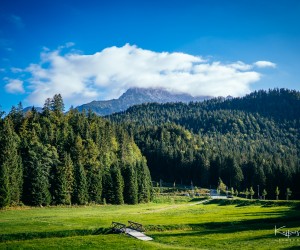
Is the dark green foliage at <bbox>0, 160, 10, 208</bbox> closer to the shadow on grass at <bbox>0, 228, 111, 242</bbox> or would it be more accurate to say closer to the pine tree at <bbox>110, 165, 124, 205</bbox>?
the pine tree at <bbox>110, 165, 124, 205</bbox>

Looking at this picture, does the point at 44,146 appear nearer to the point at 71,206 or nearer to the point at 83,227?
the point at 71,206

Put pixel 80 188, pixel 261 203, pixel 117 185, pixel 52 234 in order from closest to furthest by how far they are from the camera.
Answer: pixel 52 234, pixel 80 188, pixel 261 203, pixel 117 185

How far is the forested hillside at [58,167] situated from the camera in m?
101

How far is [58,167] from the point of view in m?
112

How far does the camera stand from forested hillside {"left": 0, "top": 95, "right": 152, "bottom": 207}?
330 feet

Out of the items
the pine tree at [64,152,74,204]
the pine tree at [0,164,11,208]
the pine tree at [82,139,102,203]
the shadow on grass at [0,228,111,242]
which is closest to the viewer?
the shadow on grass at [0,228,111,242]

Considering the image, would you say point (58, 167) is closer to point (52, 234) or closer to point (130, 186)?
point (130, 186)

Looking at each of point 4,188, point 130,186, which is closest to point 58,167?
point 4,188

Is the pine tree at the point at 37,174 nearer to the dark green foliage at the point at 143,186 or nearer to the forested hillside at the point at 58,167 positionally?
the forested hillside at the point at 58,167

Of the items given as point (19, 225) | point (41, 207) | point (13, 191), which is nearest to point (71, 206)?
point (41, 207)

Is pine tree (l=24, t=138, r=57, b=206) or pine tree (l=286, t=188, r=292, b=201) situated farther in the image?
pine tree (l=286, t=188, r=292, b=201)

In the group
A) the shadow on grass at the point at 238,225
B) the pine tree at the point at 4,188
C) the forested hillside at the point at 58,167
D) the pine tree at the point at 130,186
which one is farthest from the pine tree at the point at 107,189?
the shadow on grass at the point at 238,225

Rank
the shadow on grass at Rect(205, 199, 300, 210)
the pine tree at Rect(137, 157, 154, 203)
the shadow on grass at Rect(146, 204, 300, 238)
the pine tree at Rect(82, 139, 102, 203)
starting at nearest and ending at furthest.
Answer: the shadow on grass at Rect(146, 204, 300, 238) → the shadow on grass at Rect(205, 199, 300, 210) → the pine tree at Rect(82, 139, 102, 203) → the pine tree at Rect(137, 157, 154, 203)

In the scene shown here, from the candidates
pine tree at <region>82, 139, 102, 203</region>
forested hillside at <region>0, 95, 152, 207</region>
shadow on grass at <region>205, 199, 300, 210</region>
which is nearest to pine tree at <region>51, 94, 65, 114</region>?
forested hillside at <region>0, 95, 152, 207</region>
